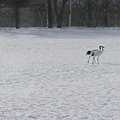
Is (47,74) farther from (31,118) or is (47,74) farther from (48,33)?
(48,33)

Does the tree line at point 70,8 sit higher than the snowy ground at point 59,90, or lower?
higher

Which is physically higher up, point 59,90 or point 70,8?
point 70,8

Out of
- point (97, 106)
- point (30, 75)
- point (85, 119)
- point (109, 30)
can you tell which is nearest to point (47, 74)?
point (30, 75)

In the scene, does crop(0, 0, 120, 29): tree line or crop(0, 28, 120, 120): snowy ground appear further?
crop(0, 0, 120, 29): tree line

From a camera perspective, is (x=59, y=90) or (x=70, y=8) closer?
(x=59, y=90)

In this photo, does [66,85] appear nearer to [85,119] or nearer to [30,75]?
[30,75]

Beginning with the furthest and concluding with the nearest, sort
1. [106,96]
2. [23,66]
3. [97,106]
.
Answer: [23,66] → [106,96] → [97,106]

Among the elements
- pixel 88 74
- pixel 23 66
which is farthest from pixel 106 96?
pixel 23 66

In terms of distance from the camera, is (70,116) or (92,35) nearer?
(70,116)

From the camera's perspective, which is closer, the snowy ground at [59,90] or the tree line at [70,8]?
the snowy ground at [59,90]

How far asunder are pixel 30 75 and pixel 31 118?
5308 millimetres

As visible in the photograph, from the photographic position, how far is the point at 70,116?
→ 711cm

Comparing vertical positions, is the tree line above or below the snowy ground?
above

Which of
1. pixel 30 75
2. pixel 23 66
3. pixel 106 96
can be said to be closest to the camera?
pixel 106 96
